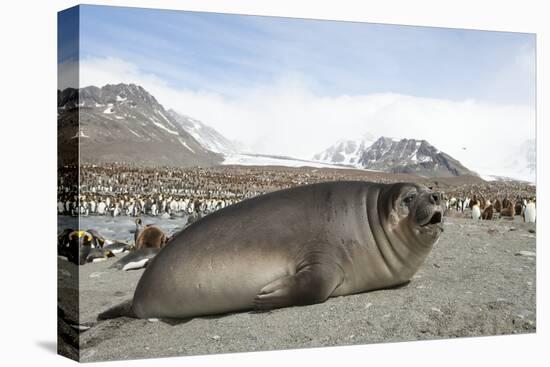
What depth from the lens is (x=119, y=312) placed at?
6.90m

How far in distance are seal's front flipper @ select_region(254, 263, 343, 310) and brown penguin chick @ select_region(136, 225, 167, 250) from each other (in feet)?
3.58

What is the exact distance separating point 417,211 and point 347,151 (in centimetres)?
108

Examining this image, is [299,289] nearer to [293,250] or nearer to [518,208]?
[293,250]

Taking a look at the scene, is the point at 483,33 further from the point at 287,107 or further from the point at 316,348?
the point at 316,348

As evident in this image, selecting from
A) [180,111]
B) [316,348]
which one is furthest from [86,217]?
[316,348]

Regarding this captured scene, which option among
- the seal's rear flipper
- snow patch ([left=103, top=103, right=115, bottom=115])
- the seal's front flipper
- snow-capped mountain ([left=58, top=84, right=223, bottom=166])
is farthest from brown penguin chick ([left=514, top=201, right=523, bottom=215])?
snow patch ([left=103, top=103, right=115, bottom=115])

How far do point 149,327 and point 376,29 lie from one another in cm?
393

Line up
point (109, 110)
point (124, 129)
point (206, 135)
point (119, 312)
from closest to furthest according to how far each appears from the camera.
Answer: point (109, 110) < point (119, 312) < point (124, 129) < point (206, 135)

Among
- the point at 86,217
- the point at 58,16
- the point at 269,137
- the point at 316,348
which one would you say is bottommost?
the point at 316,348

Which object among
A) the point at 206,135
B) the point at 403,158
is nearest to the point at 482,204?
the point at 403,158

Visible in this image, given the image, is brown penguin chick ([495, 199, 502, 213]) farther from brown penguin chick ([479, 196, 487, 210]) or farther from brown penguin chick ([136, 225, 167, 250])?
brown penguin chick ([136, 225, 167, 250])

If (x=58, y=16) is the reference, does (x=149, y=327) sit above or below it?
below

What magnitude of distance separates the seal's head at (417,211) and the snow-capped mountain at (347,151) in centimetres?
68

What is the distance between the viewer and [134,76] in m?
7.03
